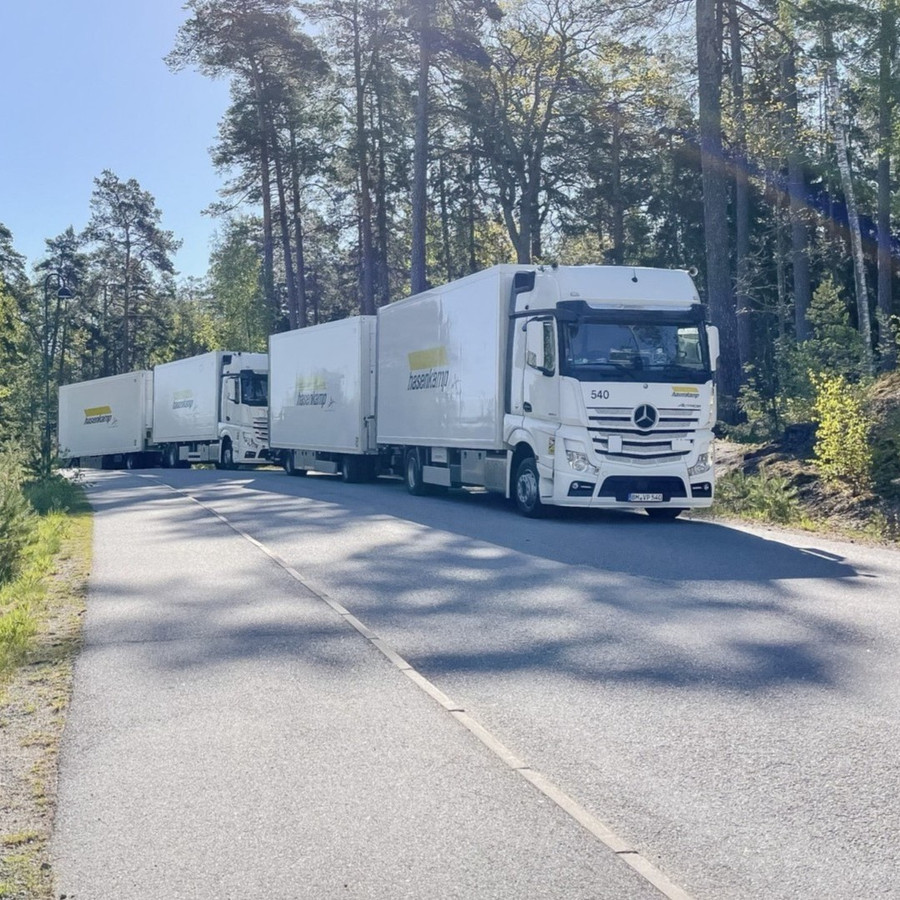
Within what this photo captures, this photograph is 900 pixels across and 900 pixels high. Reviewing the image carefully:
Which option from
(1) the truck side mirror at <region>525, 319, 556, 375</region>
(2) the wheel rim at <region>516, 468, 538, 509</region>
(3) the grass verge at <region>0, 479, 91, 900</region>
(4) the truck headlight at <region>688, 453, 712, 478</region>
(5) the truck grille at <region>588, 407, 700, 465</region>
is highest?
(1) the truck side mirror at <region>525, 319, 556, 375</region>

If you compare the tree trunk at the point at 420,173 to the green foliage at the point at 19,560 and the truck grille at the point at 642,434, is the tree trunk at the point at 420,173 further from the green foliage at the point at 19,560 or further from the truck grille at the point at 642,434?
the truck grille at the point at 642,434

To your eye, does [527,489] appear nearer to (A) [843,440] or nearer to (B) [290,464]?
(A) [843,440]

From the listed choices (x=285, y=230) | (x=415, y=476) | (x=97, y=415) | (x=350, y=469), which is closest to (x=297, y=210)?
(x=285, y=230)

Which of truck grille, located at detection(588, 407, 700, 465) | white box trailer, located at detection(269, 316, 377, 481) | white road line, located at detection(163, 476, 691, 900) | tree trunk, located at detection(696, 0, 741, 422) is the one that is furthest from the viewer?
white box trailer, located at detection(269, 316, 377, 481)

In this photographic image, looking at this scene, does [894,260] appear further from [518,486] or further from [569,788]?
[569,788]

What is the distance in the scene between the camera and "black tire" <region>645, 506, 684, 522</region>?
1819cm

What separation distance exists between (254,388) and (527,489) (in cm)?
2095

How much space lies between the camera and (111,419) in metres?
50.8

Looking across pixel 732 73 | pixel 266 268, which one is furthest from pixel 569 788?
pixel 266 268

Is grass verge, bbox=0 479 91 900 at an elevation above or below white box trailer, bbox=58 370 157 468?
below

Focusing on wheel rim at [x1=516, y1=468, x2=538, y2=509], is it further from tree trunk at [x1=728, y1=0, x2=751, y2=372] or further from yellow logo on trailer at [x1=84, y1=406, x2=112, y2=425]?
yellow logo on trailer at [x1=84, y1=406, x2=112, y2=425]

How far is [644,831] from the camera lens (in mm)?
4684

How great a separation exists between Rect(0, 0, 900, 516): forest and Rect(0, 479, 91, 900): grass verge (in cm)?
943

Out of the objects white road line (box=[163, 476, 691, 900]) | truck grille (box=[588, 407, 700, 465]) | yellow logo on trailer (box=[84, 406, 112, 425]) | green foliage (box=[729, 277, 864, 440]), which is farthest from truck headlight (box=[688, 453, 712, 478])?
yellow logo on trailer (box=[84, 406, 112, 425])
